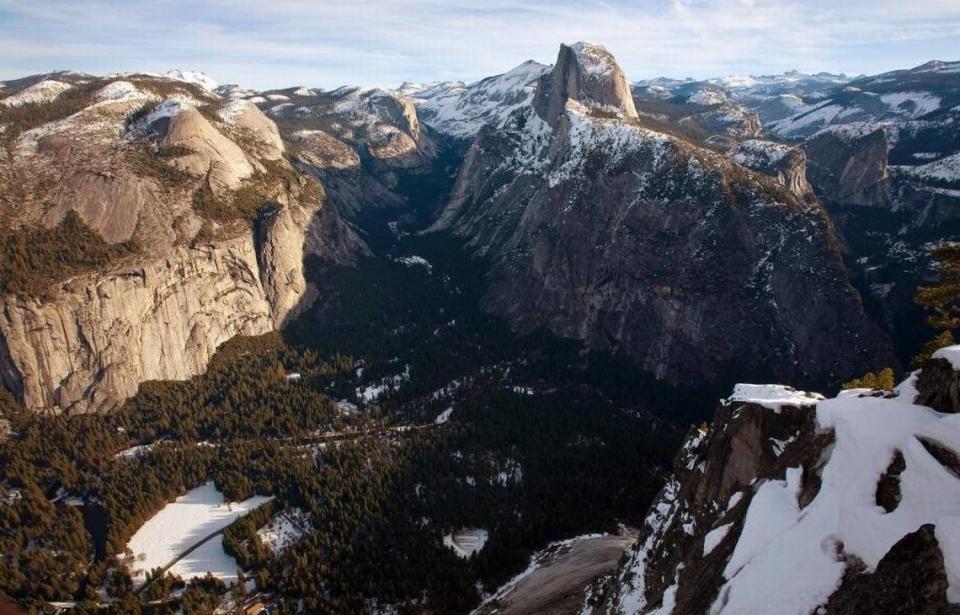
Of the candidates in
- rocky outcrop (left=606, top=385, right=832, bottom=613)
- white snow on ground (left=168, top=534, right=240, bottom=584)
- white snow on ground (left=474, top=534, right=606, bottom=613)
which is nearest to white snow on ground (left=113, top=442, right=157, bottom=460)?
white snow on ground (left=168, top=534, right=240, bottom=584)

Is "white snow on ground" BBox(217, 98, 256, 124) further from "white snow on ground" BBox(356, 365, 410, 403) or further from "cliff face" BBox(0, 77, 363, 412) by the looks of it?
"white snow on ground" BBox(356, 365, 410, 403)

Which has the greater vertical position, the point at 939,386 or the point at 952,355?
the point at 952,355

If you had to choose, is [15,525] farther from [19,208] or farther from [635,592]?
[635,592]

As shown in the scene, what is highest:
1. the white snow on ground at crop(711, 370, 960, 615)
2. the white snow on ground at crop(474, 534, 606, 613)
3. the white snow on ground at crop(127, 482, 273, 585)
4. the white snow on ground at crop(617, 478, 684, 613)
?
the white snow on ground at crop(711, 370, 960, 615)

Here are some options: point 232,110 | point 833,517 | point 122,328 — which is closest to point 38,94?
point 232,110

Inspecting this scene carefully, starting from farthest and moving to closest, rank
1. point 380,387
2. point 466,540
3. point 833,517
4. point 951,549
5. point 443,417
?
1. point 380,387
2. point 443,417
3. point 466,540
4. point 833,517
5. point 951,549

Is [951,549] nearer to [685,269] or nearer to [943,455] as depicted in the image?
[943,455]
